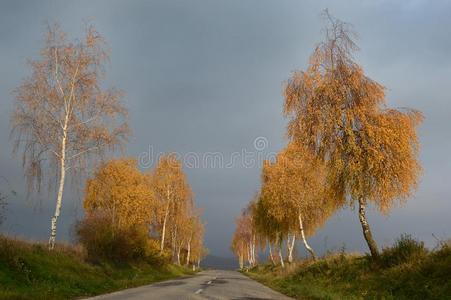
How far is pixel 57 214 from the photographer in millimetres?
22016

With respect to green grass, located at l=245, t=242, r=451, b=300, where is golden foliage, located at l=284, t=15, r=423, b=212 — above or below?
above

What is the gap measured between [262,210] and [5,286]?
117ft

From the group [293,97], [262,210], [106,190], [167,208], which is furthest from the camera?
[167,208]

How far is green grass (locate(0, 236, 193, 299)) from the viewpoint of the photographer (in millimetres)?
14914

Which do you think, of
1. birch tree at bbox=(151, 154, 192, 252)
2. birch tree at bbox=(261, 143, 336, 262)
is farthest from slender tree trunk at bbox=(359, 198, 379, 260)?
birch tree at bbox=(151, 154, 192, 252)

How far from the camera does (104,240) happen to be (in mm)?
29375

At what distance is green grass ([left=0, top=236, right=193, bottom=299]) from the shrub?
1248cm

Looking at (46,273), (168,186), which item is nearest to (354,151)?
(46,273)

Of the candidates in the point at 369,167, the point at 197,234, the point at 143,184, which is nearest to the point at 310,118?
the point at 369,167

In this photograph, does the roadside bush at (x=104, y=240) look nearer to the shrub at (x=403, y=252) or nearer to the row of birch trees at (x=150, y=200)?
the row of birch trees at (x=150, y=200)

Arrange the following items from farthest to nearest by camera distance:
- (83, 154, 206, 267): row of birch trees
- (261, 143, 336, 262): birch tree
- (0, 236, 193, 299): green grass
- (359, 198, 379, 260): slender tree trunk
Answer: (83, 154, 206, 267): row of birch trees < (261, 143, 336, 262): birch tree < (359, 198, 379, 260): slender tree trunk < (0, 236, 193, 299): green grass

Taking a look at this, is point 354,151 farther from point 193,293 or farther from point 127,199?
point 127,199

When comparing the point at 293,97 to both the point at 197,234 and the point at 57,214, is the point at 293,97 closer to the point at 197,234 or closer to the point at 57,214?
the point at 57,214

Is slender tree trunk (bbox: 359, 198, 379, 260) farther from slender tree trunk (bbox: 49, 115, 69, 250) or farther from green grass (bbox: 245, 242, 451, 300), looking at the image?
slender tree trunk (bbox: 49, 115, 69, 250)
